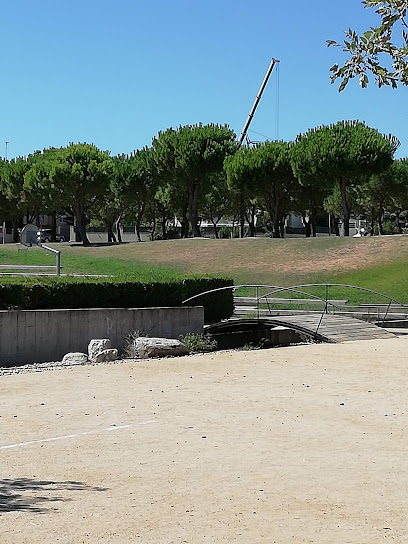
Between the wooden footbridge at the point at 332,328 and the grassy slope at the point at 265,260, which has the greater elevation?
the grassy slope at the point at 265,260

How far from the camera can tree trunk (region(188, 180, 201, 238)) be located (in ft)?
243

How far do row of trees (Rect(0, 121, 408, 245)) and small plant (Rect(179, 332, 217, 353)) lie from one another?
4427cm

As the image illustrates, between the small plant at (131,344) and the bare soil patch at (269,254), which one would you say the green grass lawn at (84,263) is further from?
the small plant at (131,344)

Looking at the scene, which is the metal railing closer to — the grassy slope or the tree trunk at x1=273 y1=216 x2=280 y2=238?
the grassy slope

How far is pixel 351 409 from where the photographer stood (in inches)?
521

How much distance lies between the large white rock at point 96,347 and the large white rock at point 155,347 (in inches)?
37.1

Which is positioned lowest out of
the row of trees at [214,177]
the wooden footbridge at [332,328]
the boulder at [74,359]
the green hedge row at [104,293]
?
the boulder at [74,359]

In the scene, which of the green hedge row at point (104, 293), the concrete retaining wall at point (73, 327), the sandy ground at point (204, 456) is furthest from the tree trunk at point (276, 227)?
the sandy ground at point (204, 456)

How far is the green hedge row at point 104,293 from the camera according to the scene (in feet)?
69.4

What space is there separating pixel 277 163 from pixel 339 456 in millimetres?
62048

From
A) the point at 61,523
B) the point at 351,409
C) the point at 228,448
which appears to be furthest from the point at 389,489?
the point at 351,409

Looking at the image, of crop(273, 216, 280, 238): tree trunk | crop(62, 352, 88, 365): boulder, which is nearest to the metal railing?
crop(62, 352, 88, 365): boulder

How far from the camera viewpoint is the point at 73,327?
21250 mm

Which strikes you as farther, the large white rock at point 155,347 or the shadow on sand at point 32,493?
the large white rock at point 155,347
